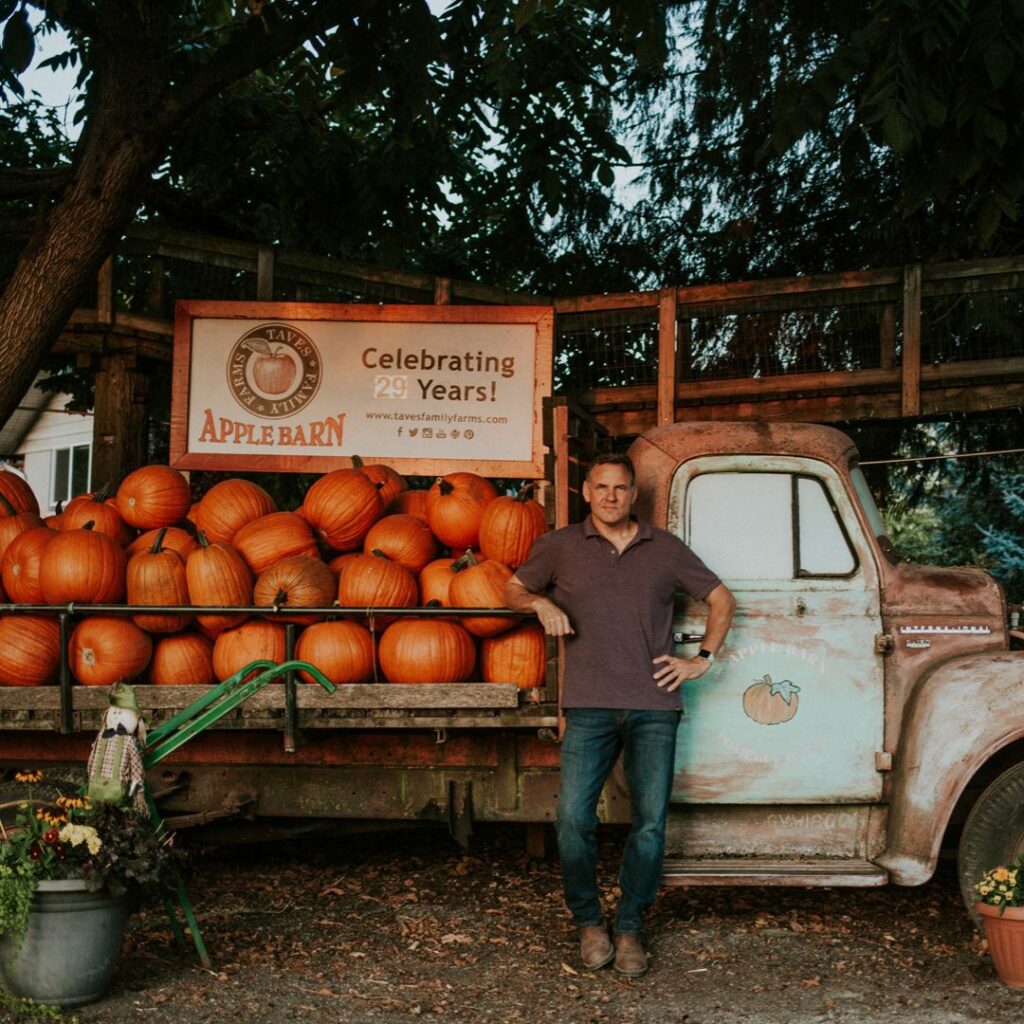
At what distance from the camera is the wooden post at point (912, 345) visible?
27.2ft

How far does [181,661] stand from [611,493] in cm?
205

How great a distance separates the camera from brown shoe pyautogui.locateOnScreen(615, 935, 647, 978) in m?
4.87

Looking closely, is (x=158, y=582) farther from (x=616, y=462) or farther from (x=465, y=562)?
(x=616, y=462)

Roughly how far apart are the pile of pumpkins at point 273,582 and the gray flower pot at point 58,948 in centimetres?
128

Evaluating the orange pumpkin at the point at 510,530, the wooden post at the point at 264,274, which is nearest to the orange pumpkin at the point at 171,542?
the orange pumpkin at the point at 510,530

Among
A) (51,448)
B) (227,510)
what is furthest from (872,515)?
(51,448)

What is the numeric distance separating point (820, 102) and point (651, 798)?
9.77 ft

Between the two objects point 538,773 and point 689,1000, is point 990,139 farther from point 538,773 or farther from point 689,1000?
point 689,1000

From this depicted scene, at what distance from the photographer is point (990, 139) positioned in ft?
17.3

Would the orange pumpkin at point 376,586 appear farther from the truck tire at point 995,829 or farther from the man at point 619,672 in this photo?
the truck tire at point 995,829

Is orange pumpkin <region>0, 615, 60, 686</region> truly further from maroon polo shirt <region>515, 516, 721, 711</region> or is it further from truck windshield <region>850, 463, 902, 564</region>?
truck windshield <region>850, 463, 902, 564</region>

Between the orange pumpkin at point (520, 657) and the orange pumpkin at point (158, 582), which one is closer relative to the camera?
the orange pumpkin at point (520, 657)

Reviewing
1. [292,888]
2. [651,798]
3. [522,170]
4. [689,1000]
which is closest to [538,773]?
[651,798]

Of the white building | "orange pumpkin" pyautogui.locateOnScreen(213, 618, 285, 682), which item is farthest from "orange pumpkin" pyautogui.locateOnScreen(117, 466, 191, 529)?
the white building
